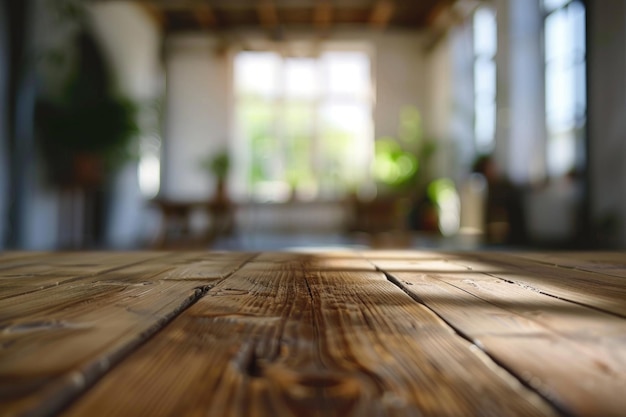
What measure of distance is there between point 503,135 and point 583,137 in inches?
81.9

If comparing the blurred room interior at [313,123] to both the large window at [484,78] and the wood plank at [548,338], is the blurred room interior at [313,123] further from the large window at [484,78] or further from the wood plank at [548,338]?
the wood plank at [548,338]

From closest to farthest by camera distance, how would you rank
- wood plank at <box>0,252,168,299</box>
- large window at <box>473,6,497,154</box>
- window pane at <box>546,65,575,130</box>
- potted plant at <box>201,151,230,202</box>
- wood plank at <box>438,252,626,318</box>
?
1. wood plank at <box>438,252,626,318</box>
2. wood plank at <box>0,252,168,299</box>
3. window pane at <box>546,65,575,130</box>
4. large window at <box>473,6,497,154</box>
5. potted plant at <box>201,151,230,202</box>

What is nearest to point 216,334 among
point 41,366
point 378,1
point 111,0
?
point 41,366

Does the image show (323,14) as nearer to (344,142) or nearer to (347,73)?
(347,73)

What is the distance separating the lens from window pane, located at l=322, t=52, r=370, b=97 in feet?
36.5

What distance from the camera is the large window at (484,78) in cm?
815

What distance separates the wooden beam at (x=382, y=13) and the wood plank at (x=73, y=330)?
927 cm

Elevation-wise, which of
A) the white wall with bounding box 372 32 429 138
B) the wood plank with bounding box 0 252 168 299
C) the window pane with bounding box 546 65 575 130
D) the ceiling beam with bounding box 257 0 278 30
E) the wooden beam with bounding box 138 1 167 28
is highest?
the ceiling beam with bounding box 257 0 278 30

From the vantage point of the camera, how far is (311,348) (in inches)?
18.8

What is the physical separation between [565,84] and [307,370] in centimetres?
658

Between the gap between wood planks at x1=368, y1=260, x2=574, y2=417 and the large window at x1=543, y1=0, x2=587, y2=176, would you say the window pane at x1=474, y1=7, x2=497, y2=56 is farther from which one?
the gap between wood planks at x1=368, y1=260, x2=574, y2=417

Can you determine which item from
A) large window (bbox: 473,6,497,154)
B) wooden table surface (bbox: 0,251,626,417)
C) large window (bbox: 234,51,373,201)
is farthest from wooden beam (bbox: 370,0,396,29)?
wooden table surface (bbox: 0,251,626,417)

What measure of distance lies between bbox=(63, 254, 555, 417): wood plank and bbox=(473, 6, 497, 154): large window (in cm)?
794

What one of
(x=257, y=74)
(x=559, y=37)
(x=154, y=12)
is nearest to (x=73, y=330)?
(x=559, y=37)
